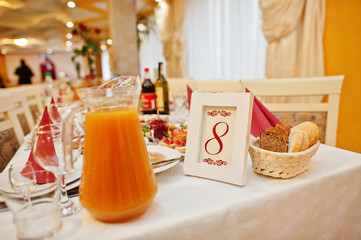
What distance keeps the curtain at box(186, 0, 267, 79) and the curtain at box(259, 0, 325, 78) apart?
42cm

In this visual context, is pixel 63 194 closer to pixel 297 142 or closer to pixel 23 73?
pixel 297 142

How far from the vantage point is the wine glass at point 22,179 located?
405 millimetres

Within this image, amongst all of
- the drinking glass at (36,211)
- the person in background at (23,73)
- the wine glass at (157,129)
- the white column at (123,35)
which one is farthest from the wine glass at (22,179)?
the person in background at (23,73)

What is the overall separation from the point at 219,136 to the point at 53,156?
0.37 metres

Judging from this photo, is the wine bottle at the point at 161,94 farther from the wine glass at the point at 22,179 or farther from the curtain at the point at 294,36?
the curtain at the point at 294,36

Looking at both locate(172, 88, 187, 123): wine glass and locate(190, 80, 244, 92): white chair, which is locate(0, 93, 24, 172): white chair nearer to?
locate(172, 88, 187, 123): wine glass

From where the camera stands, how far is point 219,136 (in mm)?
544

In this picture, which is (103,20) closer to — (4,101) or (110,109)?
(4,101)

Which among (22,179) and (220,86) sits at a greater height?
(220,86)

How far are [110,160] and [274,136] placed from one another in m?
0.37

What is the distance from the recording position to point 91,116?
40 centimetres

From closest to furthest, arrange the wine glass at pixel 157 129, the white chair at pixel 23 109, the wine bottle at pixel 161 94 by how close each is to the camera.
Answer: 1. the wine glass at pixel 157 129
2. the wine bottle at pixel 161 94
3. the white chair at pixel 23 109

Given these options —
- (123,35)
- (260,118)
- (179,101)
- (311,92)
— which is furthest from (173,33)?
(260,118)

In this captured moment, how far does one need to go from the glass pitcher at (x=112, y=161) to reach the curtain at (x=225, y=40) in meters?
2.57
